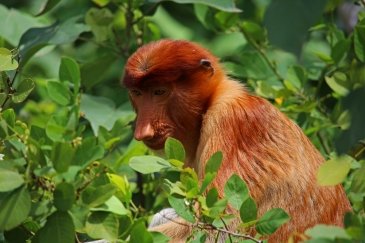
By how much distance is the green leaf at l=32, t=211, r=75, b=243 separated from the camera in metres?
3.19

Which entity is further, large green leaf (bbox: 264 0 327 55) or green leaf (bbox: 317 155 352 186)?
green leaf (bbox: 317 155 352 186)

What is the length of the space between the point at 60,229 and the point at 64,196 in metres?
0.13

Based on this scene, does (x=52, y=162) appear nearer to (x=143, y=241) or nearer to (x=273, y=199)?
(x=143, y=241)

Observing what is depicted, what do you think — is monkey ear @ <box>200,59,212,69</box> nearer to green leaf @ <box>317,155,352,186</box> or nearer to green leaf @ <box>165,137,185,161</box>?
green leaf @ <box>165,137,185,161</box>

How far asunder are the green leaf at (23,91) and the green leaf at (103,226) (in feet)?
1.80

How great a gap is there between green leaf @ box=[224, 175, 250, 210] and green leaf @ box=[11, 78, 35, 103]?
809 mm

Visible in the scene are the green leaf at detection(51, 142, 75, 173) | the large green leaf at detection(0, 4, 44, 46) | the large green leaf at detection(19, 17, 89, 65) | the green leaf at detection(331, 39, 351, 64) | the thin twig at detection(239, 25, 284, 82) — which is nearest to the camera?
the green leaf at detection(51, 142, 75, 173)

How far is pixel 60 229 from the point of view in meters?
3.20

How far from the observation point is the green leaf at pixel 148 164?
341cm

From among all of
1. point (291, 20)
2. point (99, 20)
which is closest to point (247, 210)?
point (291, 20)

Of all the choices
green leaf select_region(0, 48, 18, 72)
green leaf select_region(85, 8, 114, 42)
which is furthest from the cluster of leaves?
green leaf select_region(85, 8, 114, 42)

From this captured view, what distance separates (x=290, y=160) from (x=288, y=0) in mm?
2575

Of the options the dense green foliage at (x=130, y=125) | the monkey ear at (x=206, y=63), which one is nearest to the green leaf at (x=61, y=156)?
the dense green foliage at (x=130, y=125)

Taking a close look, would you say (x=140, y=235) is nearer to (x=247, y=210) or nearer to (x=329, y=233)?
(x=247, y=210)
